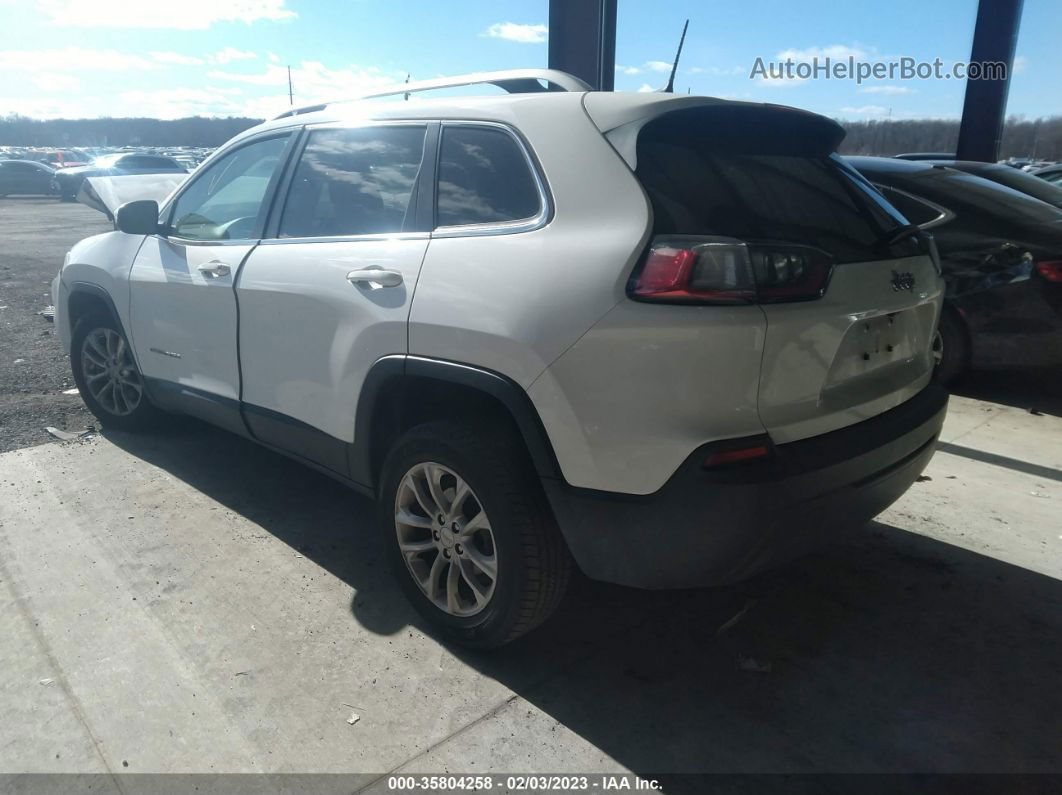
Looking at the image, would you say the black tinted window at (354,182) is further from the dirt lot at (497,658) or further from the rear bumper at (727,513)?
the dirt lot at (497,658)

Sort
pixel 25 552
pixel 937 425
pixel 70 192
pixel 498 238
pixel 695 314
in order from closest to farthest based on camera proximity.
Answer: pixel 695 314, pixel 498 238, pixel 937 425, pixel 25 552, pixel 70 192

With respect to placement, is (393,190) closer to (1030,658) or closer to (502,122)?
(502,122)

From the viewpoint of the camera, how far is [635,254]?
2178mm

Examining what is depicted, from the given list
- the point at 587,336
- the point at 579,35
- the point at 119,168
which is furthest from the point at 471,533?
the point at 119,168

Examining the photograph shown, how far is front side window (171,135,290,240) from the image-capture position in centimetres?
368

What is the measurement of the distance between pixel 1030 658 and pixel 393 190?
2.84m

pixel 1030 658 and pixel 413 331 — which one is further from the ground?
pixel 413 331

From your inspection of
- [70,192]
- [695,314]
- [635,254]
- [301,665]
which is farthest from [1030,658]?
[70,192]

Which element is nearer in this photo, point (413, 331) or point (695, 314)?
point (695, 314)

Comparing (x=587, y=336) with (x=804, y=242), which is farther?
(x=804, y=242)

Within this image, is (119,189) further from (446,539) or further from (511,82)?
(446,539)

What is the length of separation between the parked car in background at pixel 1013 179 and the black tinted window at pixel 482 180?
5612 millimetres

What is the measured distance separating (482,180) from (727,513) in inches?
53.9

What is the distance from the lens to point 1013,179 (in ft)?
22.8
